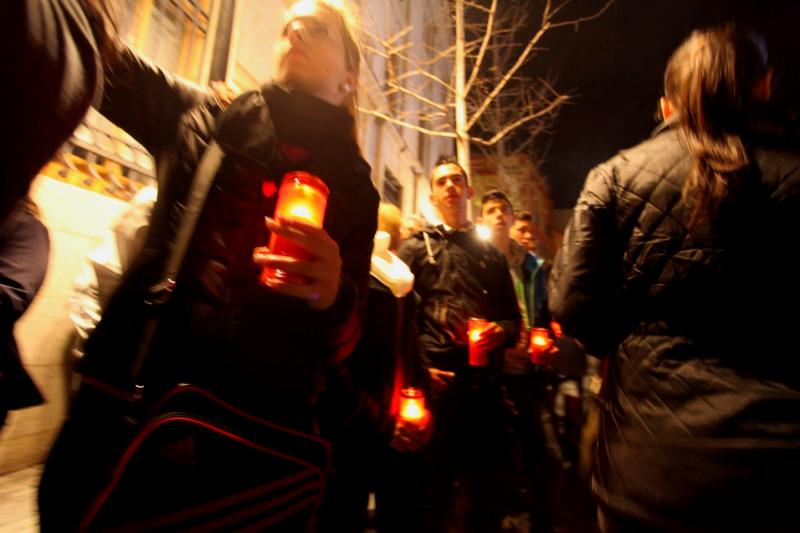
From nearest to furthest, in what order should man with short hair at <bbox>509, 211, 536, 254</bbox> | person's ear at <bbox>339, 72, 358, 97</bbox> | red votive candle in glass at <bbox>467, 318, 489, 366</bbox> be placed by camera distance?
person's ear at <bbox>339, 72, 358, 97</bbox>
red votive candle in glass at <bbox>467, 318, 489, 366</bbox>
man with short hair at <bbox>509, 211, 536, 254</bbox>

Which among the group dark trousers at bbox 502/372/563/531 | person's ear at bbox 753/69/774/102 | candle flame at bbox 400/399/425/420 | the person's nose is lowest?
dark trousers at bbox 502/372/563/531

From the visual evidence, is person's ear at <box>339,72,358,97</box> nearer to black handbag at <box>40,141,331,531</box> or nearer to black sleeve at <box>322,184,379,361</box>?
black sleeve at <box>322,184,379,361</box>

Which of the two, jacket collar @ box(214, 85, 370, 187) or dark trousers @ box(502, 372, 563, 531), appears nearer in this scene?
jacket collar @ box(214, 85, 370, 187)

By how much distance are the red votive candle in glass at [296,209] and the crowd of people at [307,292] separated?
0.05 feet

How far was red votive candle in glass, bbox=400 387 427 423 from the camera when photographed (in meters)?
2.58

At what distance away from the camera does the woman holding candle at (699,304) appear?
4.06 feet

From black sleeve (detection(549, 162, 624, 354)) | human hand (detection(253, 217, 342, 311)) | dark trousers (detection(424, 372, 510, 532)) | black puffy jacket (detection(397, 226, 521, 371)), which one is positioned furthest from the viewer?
black puffy jacket (detection(397, 226, 521, 371))

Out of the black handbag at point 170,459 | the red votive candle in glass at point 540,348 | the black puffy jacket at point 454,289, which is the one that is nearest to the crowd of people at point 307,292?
the black handbag at point 170,459

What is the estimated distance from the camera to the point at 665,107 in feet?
6.42

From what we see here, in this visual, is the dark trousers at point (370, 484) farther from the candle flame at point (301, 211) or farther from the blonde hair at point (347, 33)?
the blonde hair at point (347, 33)

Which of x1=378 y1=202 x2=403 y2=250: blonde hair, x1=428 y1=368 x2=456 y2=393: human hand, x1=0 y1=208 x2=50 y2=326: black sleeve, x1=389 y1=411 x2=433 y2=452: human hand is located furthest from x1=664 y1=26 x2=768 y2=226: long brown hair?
x1=0 y1=208 x2=50 y2=326: black sleeve

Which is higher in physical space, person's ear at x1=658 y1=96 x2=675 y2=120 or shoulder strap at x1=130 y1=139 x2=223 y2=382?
person's ear at x1=658 y1=96 x2=675 y2=120

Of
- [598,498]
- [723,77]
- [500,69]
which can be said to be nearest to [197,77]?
[723,77]

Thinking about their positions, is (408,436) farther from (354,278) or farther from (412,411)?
(354,278)
